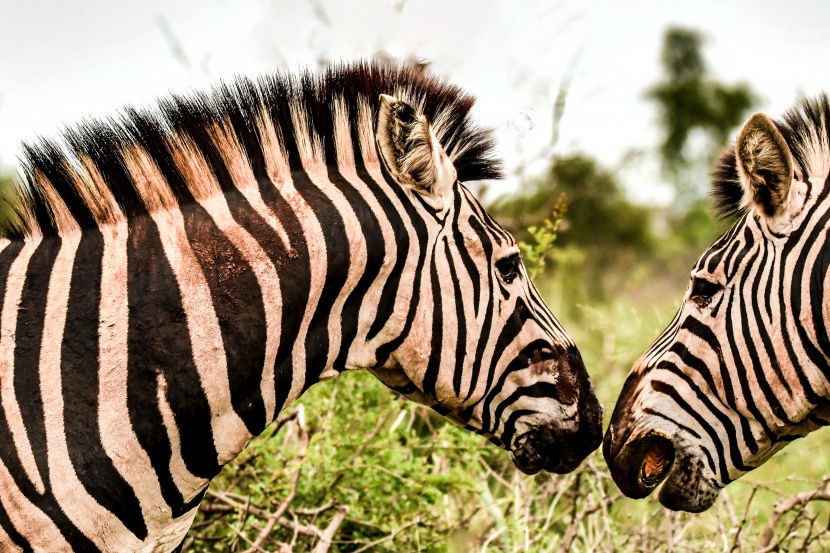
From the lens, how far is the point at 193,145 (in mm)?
3451

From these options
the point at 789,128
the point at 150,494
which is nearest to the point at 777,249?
the point at 789,128

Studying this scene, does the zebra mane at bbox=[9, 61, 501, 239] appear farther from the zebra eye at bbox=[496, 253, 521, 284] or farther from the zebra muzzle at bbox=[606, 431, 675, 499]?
the zebra muzzle at bbox=[606, 431, 675, 499]

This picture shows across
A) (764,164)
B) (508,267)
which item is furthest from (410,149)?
(764,164)

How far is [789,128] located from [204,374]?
316cm

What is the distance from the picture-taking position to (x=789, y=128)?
4289 millimetres

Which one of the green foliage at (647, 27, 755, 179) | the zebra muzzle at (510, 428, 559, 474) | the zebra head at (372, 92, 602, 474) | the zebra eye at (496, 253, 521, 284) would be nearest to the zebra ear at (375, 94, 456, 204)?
the zebra head at (372, 92, 602, 474)

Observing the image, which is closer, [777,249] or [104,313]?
[104,313]

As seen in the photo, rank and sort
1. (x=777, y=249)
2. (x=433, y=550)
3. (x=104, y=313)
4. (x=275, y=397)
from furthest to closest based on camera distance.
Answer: (x=433, y=550)
(x=777, y=249)
(x=275, y=397)
(x=104, y=313)

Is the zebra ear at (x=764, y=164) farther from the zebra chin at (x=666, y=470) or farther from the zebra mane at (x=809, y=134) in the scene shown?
the zebra chin at (x=666, y=470)

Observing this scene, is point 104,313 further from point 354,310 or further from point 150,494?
point 354,310

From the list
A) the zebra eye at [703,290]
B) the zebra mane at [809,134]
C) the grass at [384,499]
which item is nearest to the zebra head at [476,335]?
the zebra eye at [703,290]

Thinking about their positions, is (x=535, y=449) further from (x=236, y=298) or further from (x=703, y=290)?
(x=236, y=298)

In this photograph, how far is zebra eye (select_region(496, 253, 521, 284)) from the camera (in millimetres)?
3826

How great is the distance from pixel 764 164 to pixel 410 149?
5.62ft
